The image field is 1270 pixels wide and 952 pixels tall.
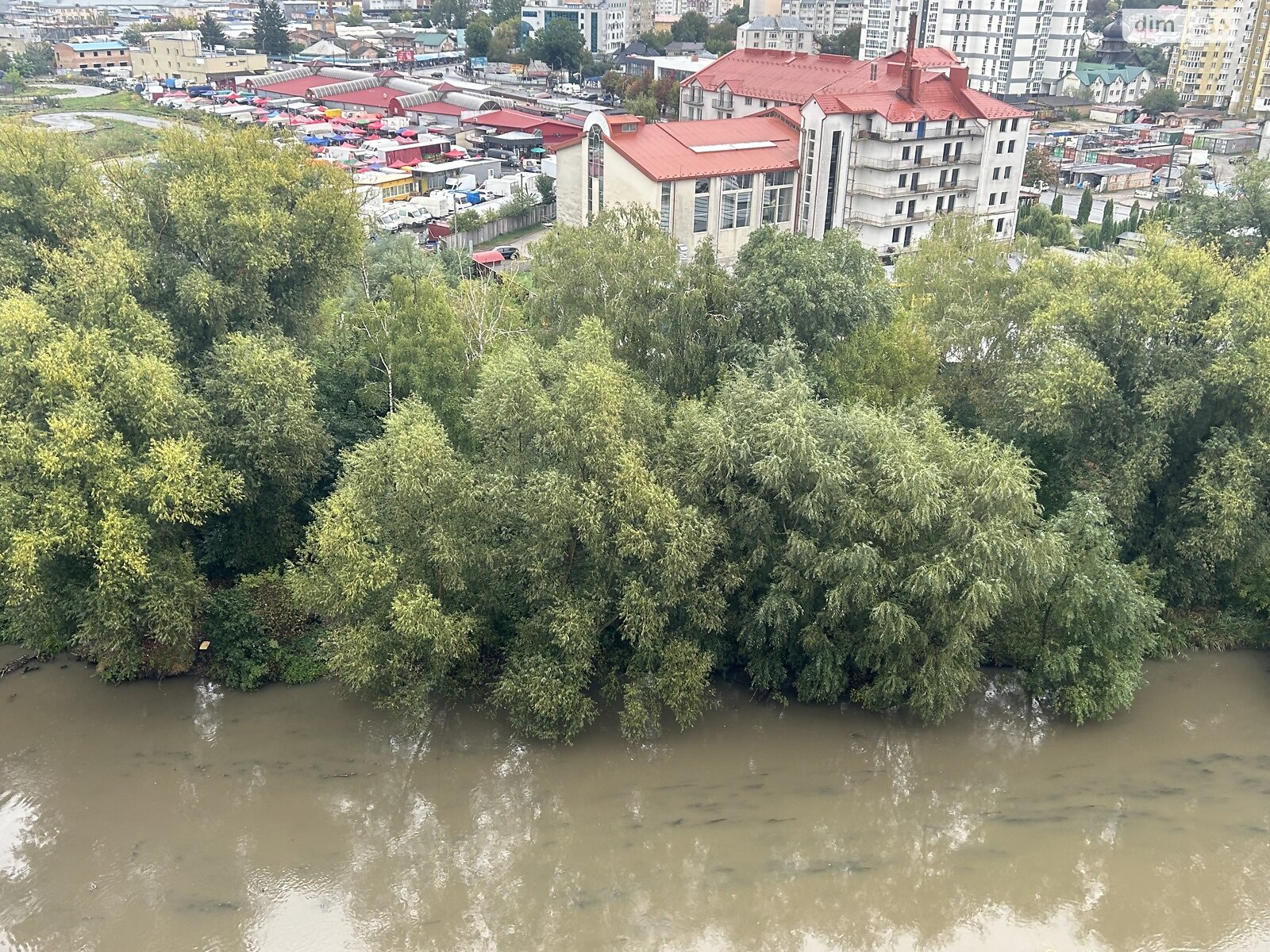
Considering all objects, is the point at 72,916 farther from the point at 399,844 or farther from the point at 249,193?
the point at 249,193

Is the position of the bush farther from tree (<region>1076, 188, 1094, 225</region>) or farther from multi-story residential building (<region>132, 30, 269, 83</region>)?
multi-story residential building (<region>132, 30, 269, 83</region>)

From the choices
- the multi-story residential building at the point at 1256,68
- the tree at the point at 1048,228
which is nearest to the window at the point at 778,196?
the tree at the point at 1048,228

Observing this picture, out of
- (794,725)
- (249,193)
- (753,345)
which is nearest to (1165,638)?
(794,725)

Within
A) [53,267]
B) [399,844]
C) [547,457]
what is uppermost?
[53,267]

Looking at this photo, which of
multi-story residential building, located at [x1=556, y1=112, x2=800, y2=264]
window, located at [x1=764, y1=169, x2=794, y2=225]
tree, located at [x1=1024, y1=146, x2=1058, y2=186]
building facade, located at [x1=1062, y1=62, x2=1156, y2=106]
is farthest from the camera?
building facade, located at [x1=1062, y1=62, x2=1156, y2=106]

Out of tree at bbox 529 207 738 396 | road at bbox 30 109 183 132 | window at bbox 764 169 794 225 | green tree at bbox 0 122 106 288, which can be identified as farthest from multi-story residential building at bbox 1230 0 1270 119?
green tree at bbox 0 122 106 288

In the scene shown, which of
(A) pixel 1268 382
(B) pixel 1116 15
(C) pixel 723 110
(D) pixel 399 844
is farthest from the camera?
(B) pixel 1116 15
